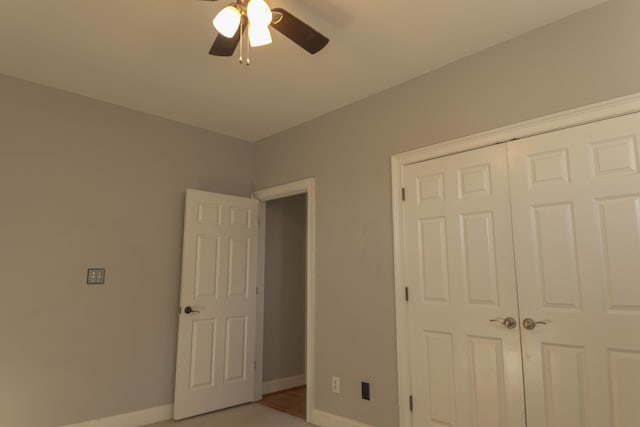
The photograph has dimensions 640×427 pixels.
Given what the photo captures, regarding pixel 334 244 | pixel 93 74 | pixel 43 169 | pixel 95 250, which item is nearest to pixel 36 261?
pixel 95 250

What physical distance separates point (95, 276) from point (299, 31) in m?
2.63

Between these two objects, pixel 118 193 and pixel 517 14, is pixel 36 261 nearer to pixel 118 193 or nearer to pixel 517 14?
pixel 118 193

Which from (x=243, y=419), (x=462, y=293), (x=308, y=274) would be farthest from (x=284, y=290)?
(x=462, y=293)

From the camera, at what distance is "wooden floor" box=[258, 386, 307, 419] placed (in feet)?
12.3

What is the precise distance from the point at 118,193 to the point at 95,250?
1.75ft

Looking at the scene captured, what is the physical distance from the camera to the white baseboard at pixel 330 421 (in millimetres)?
3082

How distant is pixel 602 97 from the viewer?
2160 mm

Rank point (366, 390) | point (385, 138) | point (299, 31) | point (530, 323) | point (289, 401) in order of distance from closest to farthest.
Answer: point (299, 31), point (530, 323), point (366, 390), point (385, 138), point (289, 401)

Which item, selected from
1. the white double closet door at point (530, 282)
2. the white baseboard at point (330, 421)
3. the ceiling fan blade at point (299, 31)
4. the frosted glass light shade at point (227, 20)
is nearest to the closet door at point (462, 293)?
the white double closet door at point (530, 282)

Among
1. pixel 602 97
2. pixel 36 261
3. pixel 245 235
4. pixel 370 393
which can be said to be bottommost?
pixel 370 393

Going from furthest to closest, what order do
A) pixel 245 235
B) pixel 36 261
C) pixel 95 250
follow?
pixel 245 235 → pixel 95 250 → pixel 36 261

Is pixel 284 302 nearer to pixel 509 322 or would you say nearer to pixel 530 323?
pixel 509 322

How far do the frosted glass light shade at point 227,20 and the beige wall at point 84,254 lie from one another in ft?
7.07

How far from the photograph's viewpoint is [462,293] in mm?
2600
